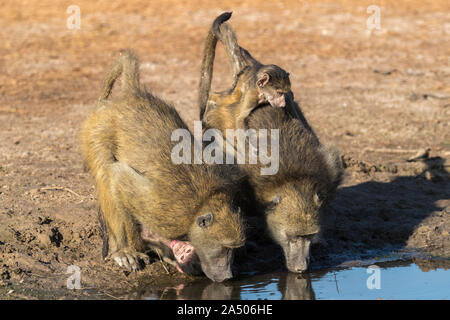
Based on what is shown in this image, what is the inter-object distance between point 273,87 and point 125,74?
1340 millimetres

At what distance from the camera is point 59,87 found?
1220 centimetres

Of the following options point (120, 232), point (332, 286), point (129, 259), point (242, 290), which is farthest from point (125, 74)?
point (332, 286)

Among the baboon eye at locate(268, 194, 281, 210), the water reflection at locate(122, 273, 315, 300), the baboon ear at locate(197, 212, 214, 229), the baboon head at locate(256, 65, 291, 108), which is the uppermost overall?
the baboon head at locate(256, 65, 291, 108)

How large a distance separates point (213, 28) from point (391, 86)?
540 cm

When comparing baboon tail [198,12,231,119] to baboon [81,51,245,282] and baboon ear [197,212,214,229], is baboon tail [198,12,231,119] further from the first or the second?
baboon ear [197,212,214,229]

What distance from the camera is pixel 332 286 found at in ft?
20.8

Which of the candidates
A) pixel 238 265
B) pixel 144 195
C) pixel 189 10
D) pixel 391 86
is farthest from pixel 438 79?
pixel 144 195

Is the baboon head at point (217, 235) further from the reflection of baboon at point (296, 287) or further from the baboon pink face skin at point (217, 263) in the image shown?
the reflection of baboon at point (296, 287)

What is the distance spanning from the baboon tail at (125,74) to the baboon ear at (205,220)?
1511 mm

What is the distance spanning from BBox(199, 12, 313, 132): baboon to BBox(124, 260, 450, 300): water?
1.43m

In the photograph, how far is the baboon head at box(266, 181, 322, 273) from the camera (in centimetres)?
622

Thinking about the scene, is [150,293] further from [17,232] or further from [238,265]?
[17,232]

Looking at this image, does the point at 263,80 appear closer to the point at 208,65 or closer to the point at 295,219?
the point at 208,65

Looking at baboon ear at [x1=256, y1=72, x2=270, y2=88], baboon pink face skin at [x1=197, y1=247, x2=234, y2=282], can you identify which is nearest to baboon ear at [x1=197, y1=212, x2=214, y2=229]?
baboon pink face skin at [x1=197, y1=247, x2=234, y2=282]
